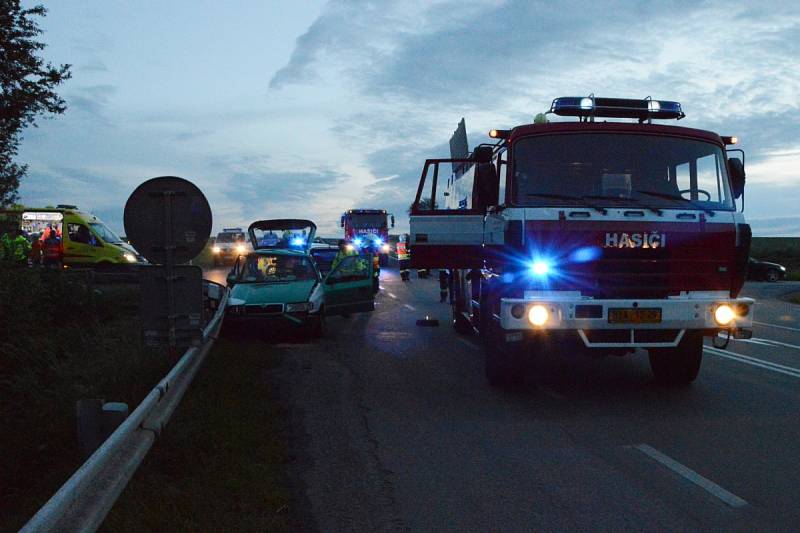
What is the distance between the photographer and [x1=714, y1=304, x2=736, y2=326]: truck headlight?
746cm

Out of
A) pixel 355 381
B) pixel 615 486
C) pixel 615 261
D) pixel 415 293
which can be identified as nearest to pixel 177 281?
pixel 355 381

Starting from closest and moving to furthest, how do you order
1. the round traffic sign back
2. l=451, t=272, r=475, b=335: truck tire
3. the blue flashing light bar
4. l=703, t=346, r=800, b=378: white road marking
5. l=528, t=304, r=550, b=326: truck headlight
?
l=528, t=304, r=550, b=326: truck headlight < the round traffic sign back < the blue flashing light bar < l=703, t=346, r=800, b=378: white road marking < l=451, t=272, r=475, b=335: truck tire

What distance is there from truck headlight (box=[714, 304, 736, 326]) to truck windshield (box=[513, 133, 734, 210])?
3.41 ft

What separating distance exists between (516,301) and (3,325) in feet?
32.2

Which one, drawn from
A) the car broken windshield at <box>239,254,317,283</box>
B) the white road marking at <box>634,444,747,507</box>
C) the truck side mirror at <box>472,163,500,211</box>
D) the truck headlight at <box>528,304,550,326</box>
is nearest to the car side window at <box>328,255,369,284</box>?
the car broken windshield at <box>239,254,317,283</box>

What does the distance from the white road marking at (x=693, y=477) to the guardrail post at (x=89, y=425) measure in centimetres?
390

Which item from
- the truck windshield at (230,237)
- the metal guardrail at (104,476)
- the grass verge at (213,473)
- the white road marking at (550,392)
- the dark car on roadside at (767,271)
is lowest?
the white road marking at (550,392)

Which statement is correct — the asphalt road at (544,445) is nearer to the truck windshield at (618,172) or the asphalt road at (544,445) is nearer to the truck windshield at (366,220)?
the truck windshield at (618,172)

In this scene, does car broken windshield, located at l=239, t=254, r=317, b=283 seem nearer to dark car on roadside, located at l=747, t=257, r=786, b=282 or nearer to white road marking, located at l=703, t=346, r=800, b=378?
white road marking, located at l=703, t=346, r=800, b=378

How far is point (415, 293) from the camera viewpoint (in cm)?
2673

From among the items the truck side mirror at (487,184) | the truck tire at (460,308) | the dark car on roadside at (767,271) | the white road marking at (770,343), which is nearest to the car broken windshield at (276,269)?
the truck tire at (460,308)

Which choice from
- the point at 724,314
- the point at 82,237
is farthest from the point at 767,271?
the point at 724,314

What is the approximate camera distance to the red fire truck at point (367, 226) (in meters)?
43.6

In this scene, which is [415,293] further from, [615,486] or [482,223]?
[615,486]
